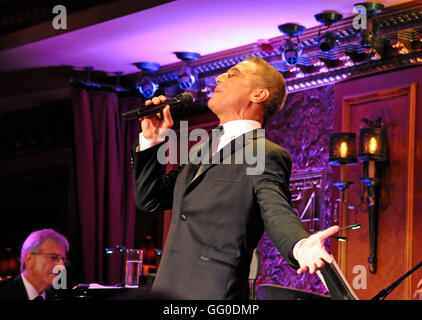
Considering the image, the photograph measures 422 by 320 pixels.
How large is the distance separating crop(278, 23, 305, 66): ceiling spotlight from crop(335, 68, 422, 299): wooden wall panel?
39 centimetres

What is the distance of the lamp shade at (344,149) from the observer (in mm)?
3766

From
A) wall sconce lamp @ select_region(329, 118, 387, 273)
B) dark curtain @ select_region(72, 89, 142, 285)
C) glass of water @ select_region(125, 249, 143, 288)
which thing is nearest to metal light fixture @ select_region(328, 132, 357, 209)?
wall sconce lamp @ select_region(329, 118, 387, 273)

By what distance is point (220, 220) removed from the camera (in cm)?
176

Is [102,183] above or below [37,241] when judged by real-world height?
above

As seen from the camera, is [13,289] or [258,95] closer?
[258,95]

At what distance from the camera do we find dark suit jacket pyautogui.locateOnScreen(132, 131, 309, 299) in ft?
5.64

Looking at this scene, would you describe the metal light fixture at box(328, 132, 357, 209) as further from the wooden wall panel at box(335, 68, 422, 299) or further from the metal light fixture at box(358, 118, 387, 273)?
the wooden wall panel at box(335, 68, 422, 299)

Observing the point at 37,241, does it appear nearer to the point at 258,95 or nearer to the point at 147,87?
the point at 147,87

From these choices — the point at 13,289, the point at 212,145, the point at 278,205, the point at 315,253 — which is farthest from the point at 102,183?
the point at 315,253

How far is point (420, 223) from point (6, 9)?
2910mm

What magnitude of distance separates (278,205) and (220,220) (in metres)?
0.17

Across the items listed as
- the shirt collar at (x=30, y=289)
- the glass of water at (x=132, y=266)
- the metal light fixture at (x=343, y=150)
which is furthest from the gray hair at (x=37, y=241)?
the metal light fixture at (x=343, y=150)

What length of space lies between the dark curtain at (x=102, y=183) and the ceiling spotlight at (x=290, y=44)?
1.53 meters

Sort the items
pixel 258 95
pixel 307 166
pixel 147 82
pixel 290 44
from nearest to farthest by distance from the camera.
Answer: pixel 258 95
pixel 290 44
pixel 307 166
pixel 147 82
